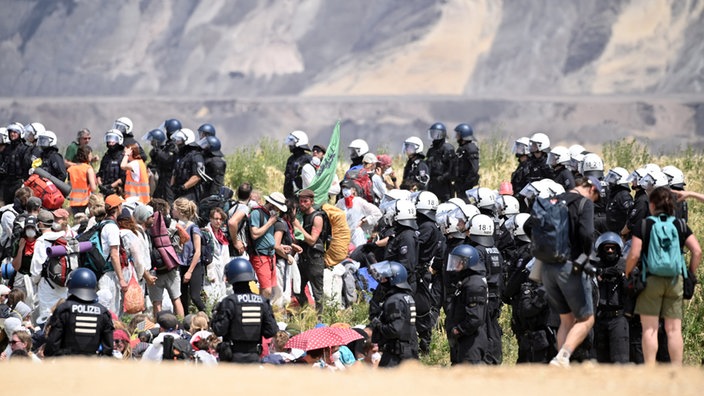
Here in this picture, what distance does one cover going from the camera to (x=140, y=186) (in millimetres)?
21172

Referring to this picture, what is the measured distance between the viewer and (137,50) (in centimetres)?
6600

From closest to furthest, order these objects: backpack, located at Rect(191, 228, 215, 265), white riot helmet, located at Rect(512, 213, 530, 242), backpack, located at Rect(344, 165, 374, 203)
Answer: white riot helmet, located at Rect(512, 213, 530, 242) < backpack, located at Rect(191, 228, 215, 265) < backpack, located at Rect(344, 165, 374, 203)

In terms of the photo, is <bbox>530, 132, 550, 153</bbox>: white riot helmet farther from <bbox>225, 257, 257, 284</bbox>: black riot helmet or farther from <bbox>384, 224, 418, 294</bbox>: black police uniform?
<bbox>225, 257, 257, 284</bbox>: black riot helmet

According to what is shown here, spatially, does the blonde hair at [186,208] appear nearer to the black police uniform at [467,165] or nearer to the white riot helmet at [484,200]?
the white riot helmet at [484,200]

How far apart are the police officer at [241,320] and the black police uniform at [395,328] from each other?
1213 mm

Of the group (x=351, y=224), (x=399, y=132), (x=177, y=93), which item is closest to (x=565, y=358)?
(x=351, y=224)

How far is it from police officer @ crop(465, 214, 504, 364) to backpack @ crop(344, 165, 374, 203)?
5.71 metres

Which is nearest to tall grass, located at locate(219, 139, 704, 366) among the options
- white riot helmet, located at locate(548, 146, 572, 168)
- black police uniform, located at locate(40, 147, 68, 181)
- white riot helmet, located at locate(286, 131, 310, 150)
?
white riot helmet, located at locate(548, 146, 572, 168)

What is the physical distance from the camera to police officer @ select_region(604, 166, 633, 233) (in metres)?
19.6

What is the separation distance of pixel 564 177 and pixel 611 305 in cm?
579

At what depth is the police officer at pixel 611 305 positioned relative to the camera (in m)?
15.3

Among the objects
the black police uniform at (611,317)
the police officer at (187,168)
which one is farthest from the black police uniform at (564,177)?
the black police uniform at (611,317)

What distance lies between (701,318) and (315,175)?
5.78 metres

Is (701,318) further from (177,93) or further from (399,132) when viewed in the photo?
(177,93)
